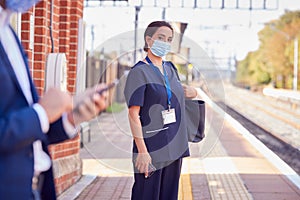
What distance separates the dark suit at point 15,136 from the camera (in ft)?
6.43

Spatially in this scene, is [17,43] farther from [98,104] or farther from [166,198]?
[166,198]

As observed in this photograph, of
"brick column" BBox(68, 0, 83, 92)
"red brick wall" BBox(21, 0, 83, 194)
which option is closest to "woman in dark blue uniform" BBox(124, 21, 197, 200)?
"red brick wall" BBox(21, 0, 83, 194)

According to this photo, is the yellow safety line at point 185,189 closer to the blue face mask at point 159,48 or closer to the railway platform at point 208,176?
the railway platform at point 208,176

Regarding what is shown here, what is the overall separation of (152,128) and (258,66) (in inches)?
2856

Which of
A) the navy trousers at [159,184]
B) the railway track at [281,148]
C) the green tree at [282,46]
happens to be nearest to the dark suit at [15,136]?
the navy trousers at [159,184]

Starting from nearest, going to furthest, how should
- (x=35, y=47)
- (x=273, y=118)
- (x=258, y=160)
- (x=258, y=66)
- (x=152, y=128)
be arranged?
(x=152, y=128) → (x=35, y=47) → (x=258, y=160) → (x=273, y=118) → (x=258, y=66)

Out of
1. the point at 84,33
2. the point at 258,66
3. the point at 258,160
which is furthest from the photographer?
the point at 258,66

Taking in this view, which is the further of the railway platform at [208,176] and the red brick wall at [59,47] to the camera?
the railway platform at [208,176]

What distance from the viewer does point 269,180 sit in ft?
27.2

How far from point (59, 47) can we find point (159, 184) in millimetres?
3363

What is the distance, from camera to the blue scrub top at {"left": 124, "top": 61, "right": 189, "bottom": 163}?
4.05 metres

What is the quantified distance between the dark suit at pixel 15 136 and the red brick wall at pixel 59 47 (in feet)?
11.4

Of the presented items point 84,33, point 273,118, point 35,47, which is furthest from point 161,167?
point 273,118

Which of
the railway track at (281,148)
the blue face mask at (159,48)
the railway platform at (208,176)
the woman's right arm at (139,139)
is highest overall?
the blue face mask at (159,48)
